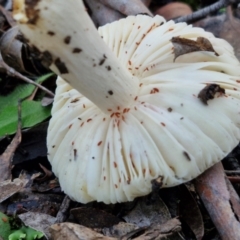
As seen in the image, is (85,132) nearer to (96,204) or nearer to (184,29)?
(96,204)

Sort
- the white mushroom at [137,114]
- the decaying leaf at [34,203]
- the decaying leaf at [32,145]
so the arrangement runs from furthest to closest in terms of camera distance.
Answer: the decaying leaf at [32,145], the decaying leaf at [34,203], the white mushroom at [137,114]

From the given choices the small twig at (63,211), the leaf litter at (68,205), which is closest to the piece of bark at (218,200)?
the leaf litter at (68,205)

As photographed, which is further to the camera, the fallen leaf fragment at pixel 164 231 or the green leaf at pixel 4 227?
the green leaf at pixel 4 227

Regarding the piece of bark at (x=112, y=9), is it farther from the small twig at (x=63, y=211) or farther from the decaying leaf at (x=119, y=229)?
the decaying leaf at (x=119, y=229)

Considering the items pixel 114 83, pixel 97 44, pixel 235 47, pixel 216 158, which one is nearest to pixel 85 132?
pixel 114 83

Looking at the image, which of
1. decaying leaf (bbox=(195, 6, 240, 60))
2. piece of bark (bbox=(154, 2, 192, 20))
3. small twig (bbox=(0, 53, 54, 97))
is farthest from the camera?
piece of bark (bbox=(154, 2, 192, 20))

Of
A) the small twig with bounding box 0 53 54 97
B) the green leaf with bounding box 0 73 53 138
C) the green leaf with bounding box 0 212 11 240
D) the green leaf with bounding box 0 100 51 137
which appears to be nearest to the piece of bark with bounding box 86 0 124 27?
the green leaf with bounding box 0 73 53 138

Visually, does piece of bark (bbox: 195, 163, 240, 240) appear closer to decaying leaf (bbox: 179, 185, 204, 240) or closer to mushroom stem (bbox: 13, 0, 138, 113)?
decaying leaf (bbox: 179, 185, 204, 240)

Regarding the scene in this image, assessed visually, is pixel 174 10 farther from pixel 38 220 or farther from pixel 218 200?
pixel 38 220

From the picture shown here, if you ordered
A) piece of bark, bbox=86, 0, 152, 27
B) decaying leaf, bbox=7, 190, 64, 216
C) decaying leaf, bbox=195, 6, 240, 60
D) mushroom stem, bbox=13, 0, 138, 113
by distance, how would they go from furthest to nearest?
piece of bark, bbox=86, 0, 152, 27 < decaying leaf, bbox=195, 6, 240, 60 < decaying leaf, bbox=7, 190, 64, 216 < mushroom stem, bbox=13, 0, 138, 113
